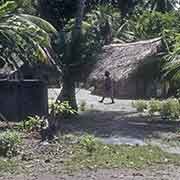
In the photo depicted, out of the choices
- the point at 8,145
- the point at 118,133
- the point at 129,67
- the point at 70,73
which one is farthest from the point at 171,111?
the point at 129,67

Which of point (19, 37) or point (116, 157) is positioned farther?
point (19, 37)

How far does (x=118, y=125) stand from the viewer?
1755cm

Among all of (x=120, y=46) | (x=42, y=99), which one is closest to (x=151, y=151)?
(x=42, y=99)

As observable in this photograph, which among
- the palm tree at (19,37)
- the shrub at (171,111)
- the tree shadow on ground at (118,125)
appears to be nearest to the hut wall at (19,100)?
the palm tree at (19,37)

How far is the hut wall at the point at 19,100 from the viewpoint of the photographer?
58.0ft

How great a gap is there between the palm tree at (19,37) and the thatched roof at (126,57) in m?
16.3

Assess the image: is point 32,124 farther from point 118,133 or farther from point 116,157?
point 116,157

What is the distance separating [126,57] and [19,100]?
19458mm

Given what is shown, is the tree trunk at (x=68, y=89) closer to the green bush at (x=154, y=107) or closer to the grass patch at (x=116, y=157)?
the green bush at (x=154, y=107)

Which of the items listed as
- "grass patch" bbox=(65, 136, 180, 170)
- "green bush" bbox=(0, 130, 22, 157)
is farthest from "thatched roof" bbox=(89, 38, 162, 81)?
"green bush" bbox=(0, 130, 22, 157)

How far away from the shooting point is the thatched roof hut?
113ft

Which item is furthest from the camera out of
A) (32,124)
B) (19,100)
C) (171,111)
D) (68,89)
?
(68,89)

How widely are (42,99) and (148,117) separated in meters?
4.20

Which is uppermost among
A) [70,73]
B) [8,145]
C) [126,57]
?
[126,57]
